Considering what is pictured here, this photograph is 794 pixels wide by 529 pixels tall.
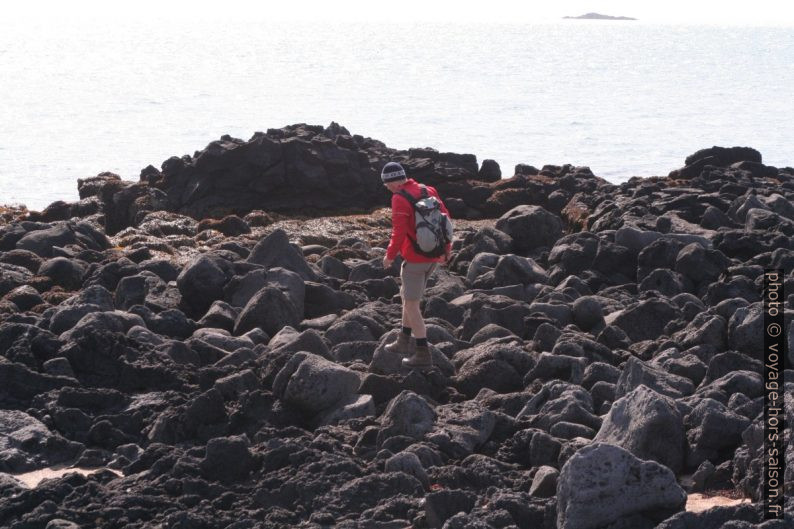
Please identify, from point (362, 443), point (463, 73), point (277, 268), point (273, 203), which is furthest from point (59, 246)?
point (463, 73)

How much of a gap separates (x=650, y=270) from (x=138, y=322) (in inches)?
307

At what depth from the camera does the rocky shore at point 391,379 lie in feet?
29.7

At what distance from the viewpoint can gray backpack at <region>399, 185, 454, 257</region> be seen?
472 inches

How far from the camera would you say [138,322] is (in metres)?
14.0

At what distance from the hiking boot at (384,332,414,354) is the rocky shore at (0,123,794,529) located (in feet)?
0.52

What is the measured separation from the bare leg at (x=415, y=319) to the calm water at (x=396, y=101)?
29.9m

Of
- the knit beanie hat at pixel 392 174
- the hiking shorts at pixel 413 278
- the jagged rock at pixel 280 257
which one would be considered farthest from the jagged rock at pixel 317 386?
the jagged rock at pixel 280 257

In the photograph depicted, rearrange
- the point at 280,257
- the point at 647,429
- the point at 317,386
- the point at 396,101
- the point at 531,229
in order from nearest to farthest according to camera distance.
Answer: the point at 647,429
the point at 317,386
the point at 280,257
the point at 531,229
the point at 396,101

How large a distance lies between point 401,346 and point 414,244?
Result: 3.75 ft

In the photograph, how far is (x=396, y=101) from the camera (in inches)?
3469

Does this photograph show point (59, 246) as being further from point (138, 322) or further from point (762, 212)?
point (762, 212)

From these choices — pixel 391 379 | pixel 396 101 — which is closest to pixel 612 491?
pixel 391 379

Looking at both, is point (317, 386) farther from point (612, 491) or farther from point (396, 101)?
point (396, 101)

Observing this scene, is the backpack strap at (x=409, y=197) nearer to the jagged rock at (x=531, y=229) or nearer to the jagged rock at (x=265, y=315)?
the jagged rock at (x=265, y=315)
